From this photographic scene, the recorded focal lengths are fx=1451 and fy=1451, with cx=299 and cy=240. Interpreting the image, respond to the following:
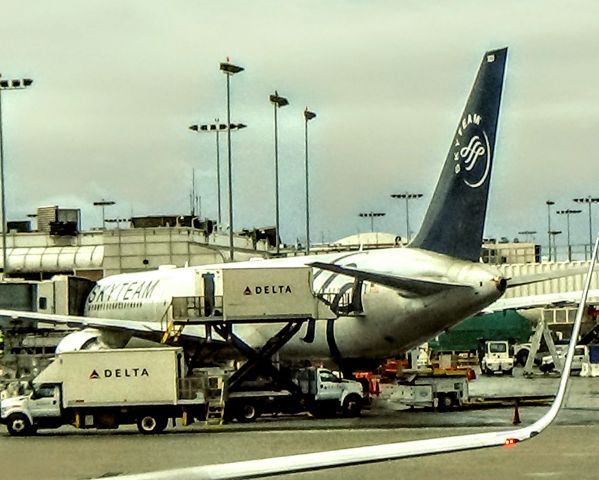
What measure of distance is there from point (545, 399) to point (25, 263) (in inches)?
2951

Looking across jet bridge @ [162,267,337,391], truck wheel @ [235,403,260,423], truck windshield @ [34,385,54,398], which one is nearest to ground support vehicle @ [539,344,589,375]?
jet bridge @ [162,267,337,391]

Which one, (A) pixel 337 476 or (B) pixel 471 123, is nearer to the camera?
(A) pixel 337 476

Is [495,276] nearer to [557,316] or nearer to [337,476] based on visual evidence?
[337,476]

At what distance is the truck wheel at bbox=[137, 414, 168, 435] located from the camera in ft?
140

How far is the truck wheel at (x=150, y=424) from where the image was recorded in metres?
42.6

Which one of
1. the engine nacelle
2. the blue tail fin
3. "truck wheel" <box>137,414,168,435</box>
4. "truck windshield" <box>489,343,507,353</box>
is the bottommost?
"truck wheel" <box>137,414,168,435</box>

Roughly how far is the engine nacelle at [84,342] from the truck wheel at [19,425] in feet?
40.7

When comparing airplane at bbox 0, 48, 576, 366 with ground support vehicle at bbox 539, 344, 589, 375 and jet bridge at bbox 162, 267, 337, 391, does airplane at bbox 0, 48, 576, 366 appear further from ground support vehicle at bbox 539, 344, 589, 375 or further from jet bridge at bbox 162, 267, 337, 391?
ground support vehicle at bbox 539, 344, 589, 375

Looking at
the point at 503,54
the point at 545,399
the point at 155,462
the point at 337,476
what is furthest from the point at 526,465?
the point at 545,399

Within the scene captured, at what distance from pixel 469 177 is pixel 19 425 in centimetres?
1663

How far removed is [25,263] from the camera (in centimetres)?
12369

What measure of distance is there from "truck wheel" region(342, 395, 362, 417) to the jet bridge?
1959 mm

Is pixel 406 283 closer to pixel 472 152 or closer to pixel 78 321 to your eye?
pixel 472 152

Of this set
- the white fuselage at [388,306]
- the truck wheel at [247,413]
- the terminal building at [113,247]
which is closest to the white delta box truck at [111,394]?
the truck wheel at [247,413]
